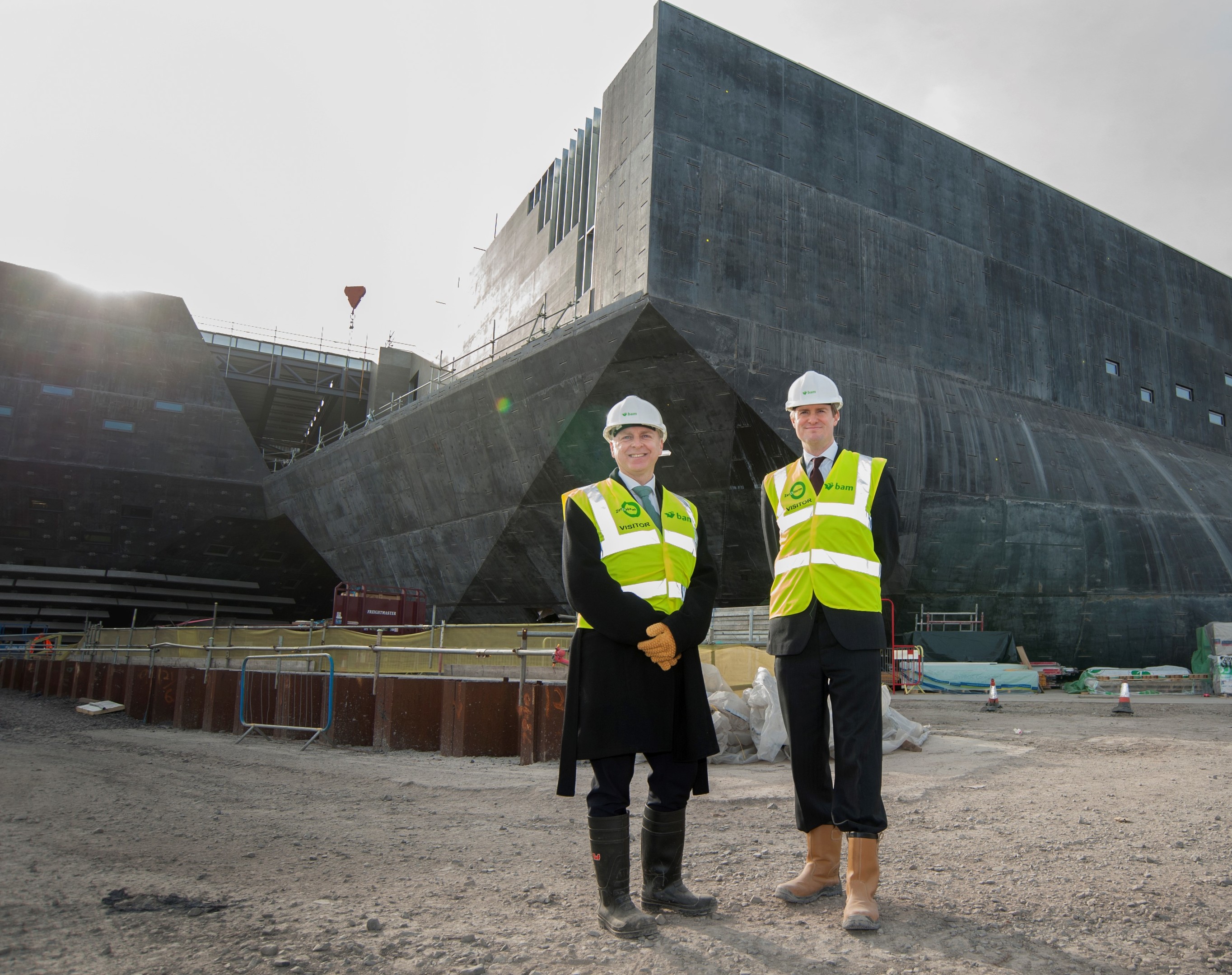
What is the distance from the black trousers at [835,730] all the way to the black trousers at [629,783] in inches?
18.5

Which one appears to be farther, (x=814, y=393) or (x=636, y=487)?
(x=814, y=393)

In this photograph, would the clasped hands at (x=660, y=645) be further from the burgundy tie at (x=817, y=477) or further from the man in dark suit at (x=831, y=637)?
the burgundy tie at (x=817, y=477)

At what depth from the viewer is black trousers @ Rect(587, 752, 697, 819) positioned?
3350 mm

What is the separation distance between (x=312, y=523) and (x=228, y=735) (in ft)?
52.3

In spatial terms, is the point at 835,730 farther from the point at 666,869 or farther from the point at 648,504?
the point at 648,504

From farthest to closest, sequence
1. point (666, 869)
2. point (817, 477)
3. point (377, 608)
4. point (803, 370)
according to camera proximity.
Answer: point (377, 608) → point (803, 370) → point (817, 477) → point (666, 869)

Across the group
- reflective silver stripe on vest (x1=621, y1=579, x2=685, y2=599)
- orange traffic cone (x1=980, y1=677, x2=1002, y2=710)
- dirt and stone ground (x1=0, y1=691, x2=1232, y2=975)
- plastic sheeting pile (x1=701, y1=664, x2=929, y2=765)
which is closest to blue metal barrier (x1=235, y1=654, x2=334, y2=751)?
dirt and stone ground (x1=0, y1=691, x2=1232, y2=975)

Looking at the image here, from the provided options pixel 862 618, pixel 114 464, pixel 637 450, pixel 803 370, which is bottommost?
pixel 862 618

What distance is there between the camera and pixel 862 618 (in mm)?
3549

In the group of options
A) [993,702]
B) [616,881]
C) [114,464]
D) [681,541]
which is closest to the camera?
[616,881]

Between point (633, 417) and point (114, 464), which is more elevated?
point (114, 464)

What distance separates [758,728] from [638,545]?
4637 mm

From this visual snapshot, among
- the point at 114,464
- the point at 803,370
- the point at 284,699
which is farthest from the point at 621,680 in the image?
the point at 114,464

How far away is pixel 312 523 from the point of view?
27344 millimetres
